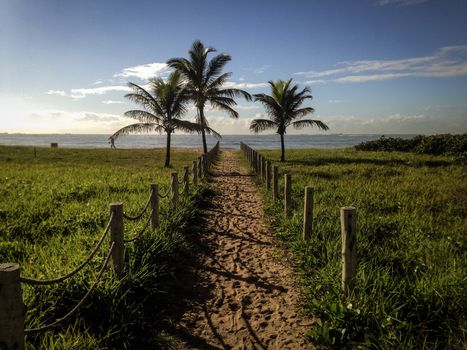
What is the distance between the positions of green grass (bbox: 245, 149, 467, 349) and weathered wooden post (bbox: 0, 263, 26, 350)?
2.61m

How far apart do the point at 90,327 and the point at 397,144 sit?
2982 centimetres

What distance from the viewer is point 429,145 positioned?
24.4 metres

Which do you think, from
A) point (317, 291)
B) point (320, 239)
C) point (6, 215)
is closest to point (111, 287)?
point (317, 291)

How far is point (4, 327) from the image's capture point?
6.66 ft

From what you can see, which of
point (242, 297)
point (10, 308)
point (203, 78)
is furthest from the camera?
point (203, 78)

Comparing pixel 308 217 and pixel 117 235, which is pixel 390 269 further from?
pixel 117 235

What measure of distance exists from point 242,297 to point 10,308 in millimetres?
2739

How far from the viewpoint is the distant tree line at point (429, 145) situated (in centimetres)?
2227

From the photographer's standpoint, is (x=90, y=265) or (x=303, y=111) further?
(x=303, y=111)

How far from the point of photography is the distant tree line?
73.1ft

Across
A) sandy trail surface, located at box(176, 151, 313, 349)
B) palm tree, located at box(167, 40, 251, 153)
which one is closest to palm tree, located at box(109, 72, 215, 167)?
palm tree, located at box(167, 40, 251, 153)

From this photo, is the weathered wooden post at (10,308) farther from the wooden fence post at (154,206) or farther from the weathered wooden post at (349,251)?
the wooden fence post at (154,206)

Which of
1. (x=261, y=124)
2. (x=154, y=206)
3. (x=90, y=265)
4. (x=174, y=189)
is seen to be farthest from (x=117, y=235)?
(x=261, y=124)

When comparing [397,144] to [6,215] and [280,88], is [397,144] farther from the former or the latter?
[6,215]
